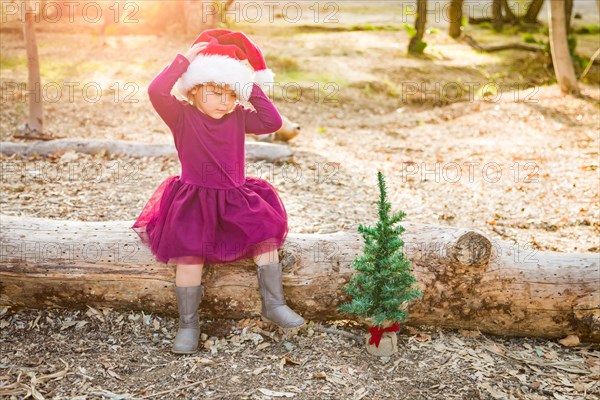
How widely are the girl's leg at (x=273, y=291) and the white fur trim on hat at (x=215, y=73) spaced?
96 centimetres

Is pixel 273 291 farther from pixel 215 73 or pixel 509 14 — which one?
pixel 509 14

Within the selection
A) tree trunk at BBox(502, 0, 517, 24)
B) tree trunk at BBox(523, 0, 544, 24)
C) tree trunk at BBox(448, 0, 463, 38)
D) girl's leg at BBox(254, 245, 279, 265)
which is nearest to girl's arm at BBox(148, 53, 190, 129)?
girl's leg at BBox(254, 245, 279, 265)

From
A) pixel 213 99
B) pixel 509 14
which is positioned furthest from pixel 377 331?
pixel 509 14

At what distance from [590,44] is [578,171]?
9.62 metres

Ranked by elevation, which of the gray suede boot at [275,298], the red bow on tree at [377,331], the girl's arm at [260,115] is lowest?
the red bow on tree at [377,331]

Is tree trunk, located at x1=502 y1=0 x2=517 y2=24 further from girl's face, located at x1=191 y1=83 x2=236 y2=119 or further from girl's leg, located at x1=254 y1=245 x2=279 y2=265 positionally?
girl's leg, located at x1=254 y1=245 x2=279 y2=265

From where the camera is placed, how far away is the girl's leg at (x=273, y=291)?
3410 millimetres

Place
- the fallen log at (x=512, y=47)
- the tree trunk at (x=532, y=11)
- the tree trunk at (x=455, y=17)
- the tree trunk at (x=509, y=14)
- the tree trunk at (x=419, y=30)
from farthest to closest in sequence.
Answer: the tree trunk at (x=509, y=14) → the tree trunk at (x=532, y=11) → the tree trunk at (x=455, y=17) → the fallen log at (x=512, y=47) → the tree trunk at (x=419, y=30)

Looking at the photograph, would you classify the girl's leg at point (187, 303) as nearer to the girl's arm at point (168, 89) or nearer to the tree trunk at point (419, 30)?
the girl's arm at point (168, 89)

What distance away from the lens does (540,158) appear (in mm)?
7344

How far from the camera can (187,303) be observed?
3.38 meters

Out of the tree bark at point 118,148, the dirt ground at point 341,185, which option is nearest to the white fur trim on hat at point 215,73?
the dirt ground at point 341,185

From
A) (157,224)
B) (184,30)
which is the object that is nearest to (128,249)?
(157,224)

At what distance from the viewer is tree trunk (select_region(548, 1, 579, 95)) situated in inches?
381
